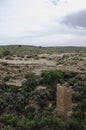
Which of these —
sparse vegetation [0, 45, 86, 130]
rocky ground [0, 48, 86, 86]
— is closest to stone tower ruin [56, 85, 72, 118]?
sparse vegetation [0, 45, 86, 130]

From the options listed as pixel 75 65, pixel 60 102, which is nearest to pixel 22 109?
pixel 60 102

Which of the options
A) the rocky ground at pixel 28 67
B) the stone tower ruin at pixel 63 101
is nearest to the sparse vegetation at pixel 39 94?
the rocky ground at pixel 28 67

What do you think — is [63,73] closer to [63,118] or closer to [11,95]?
[11,95]

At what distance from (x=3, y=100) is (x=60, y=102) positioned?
15.9 feet

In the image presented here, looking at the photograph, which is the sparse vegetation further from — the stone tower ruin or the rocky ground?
the stone tower ruin

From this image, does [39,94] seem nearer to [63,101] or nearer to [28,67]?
[63,101]

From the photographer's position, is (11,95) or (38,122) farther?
(11,95)

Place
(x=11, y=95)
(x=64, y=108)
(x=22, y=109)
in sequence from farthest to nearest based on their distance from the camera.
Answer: (x=11, y=95)
(x=22, y=109)
(x=64, y=108)

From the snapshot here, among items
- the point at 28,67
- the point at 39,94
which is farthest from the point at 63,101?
the point at 28,67

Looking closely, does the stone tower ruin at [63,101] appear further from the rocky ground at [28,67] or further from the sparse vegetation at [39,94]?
the rocky ground at [28,67]

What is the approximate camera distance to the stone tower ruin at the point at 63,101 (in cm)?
2256

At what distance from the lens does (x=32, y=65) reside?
32.5m

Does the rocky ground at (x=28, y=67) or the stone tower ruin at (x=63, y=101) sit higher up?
the rocky ground at (x=28, y=67)

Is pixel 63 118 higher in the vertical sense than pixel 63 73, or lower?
lower
